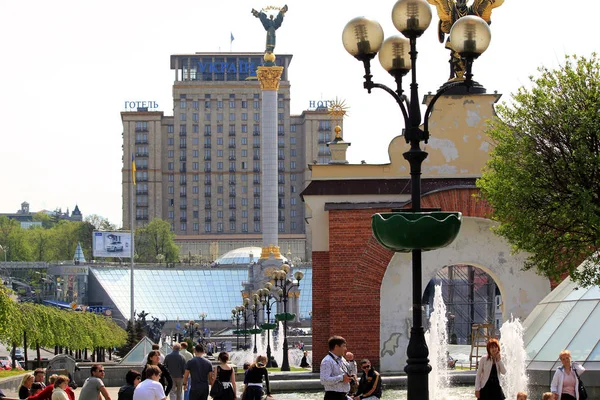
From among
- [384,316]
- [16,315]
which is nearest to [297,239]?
[16,315]

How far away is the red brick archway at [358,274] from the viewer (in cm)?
2828

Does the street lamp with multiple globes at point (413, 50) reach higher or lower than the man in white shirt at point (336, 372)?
higher

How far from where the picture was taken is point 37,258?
144250mm

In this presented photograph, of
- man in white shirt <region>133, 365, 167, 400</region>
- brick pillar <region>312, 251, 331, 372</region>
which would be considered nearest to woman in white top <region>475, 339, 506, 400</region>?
man in white shirt <region>133, 365, 167, 400</region>

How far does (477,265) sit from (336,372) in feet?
54.2

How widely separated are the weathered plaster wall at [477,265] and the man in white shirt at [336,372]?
1582 cm

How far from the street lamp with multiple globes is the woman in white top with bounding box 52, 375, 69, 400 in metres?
4.46

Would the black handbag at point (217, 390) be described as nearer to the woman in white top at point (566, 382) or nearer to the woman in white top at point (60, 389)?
the woman in white top at point (60, 389)

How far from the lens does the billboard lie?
381 ft

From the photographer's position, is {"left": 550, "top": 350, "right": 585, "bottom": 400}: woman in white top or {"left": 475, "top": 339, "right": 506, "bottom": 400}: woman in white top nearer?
{"left": 475, "top": 339, "right": 506, "bottom": 400}: woman in white top

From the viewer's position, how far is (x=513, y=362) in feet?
68.2

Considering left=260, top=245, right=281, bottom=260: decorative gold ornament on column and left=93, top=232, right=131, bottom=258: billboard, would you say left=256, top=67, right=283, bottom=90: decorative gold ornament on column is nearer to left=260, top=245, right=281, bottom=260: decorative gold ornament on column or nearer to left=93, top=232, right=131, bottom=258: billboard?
left=260, top=245, right=281, bottom=260: decorative gold ornament on column

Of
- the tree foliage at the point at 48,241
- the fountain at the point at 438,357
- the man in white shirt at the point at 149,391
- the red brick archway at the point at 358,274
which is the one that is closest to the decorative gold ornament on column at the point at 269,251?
the tree foliage at the point at 48,241

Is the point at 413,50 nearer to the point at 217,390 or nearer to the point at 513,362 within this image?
the point at 217,390
